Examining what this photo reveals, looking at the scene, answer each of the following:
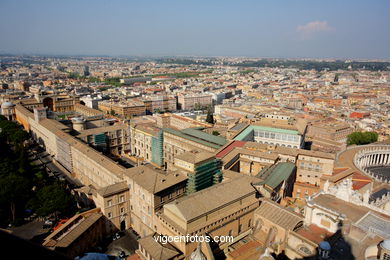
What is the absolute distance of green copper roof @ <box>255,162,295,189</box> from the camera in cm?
3997

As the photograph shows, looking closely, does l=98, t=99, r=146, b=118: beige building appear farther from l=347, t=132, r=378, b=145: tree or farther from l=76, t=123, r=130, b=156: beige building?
l=347, t=132, r=378, b=145: tree

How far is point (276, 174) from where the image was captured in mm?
42969

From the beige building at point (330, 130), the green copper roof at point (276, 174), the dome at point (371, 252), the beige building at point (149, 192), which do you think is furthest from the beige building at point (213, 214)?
the beige building at point (330, 130)

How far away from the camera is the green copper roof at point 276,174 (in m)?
40.0

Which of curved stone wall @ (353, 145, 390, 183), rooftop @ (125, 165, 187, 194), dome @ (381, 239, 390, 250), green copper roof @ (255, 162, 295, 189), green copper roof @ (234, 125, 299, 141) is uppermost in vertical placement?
green copper roof @ (234, 125, 299, 141)

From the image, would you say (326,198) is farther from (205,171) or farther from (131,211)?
(131,211)

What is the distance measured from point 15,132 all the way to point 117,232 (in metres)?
48.4

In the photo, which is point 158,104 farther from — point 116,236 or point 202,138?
point 116,236

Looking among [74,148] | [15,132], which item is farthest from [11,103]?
[74,148]

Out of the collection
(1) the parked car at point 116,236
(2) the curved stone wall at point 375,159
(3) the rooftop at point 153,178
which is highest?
(3) the rooftop at point 153,178

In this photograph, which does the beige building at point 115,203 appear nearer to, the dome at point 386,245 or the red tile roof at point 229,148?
the red tile roof at point 229,148

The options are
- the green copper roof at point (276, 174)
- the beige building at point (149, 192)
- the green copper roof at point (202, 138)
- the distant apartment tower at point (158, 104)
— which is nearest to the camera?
the beige building at point (149, 192)

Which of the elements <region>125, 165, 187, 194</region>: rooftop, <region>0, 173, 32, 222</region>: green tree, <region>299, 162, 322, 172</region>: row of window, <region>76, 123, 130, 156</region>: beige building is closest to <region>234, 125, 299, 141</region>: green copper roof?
<region>299, 162, 322, 172</region>: row of window

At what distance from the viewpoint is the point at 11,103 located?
100188mm
